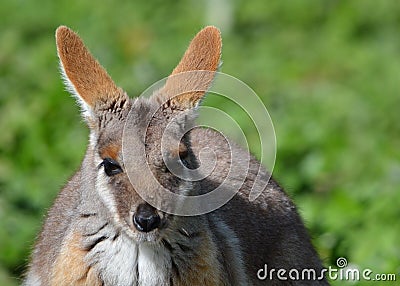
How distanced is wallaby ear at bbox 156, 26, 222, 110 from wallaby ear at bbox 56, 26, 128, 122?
0.89 feet

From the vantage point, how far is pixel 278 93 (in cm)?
1240

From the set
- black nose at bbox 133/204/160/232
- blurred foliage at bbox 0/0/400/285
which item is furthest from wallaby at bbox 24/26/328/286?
blurred foliage at bbox 0/0/400/285

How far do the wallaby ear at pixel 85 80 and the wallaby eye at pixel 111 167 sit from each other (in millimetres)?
310

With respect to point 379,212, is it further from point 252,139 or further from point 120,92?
point 120,92

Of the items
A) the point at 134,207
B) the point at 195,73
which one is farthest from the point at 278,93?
the point at 134,207

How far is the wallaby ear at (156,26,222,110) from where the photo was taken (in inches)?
249

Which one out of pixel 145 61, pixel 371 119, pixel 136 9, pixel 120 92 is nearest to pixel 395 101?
pixel 371 119

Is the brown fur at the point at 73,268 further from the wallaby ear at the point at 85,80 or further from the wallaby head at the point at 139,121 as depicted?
the wallaby ear at the point at 85,80

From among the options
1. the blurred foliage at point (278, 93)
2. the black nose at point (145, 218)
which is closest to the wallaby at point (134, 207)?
the black nose at point (145, 218)

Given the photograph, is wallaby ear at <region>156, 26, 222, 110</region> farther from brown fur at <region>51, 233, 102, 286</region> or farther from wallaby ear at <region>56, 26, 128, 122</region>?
brown fur at <region>51, 233, 102, 286</region>

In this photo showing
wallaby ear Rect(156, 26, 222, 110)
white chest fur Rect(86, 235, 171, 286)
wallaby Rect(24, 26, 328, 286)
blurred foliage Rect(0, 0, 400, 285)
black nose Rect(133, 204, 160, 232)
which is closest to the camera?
black nose Rect(133, 204, 160, 232)

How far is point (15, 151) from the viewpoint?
1022 centimetres

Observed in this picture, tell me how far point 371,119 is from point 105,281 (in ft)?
20.2

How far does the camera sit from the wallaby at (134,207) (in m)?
6.01
